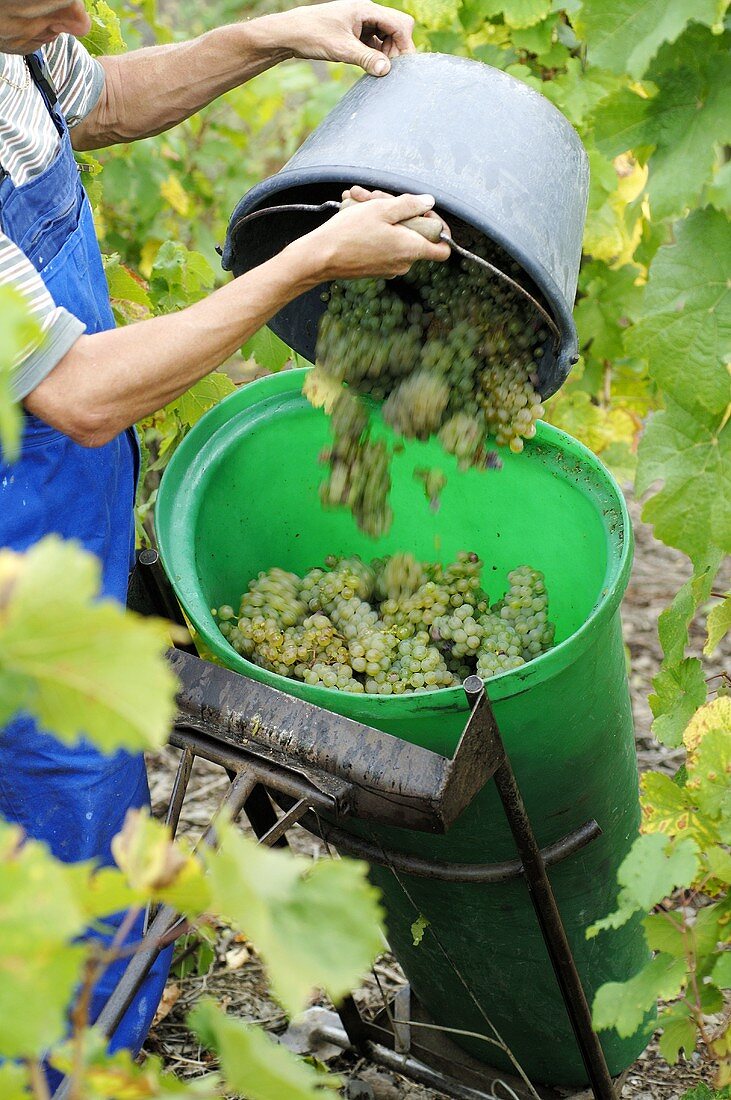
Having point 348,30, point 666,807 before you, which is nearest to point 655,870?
point 666,807

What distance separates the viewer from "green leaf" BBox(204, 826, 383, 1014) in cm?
68

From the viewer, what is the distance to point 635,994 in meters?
1.33

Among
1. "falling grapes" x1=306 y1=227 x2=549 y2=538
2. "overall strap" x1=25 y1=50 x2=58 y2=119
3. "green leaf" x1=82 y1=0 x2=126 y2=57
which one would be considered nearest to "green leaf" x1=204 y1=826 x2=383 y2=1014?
"falling grapes" x1=306 y1=227 x2=549 y2=538

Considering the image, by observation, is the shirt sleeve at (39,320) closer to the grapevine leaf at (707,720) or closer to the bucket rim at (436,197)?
the bucket rim at (436,197)

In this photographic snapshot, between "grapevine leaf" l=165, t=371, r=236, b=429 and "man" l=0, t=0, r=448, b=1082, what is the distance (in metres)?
0.47

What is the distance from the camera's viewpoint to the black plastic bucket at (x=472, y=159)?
1.62 meters

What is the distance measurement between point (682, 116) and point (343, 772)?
95cm

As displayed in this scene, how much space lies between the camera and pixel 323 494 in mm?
1959

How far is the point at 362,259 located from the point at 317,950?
3.57ft

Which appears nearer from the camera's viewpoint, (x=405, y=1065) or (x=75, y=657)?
(x=75, y=657)

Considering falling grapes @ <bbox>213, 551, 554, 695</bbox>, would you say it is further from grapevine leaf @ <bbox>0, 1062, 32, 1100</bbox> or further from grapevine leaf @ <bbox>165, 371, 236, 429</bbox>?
grapevine leaf @ <bbox>0, 1062, 32, 1100</bbox>

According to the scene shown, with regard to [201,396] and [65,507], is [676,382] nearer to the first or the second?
[65,507]

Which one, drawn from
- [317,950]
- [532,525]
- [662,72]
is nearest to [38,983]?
[317,950]

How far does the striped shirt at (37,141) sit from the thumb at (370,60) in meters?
0.50
